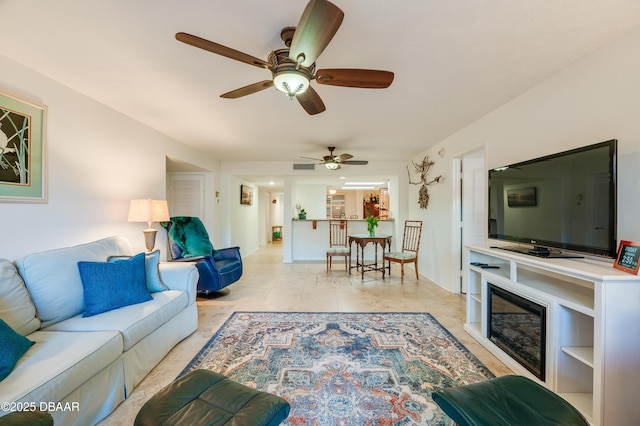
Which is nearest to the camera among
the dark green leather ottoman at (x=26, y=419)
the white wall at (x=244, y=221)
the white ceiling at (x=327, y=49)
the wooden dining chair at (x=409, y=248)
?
the dark green leather ottoman at (x=26, y=419)

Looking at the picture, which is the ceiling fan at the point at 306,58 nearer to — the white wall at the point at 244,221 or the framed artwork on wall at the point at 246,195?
the white wall at the point at 244,221

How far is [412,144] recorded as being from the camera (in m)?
4.29

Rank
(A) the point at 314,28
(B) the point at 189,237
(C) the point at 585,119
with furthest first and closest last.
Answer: (B) the point at 189,237, (C) the point at 585,119, (A) the point at 314,28

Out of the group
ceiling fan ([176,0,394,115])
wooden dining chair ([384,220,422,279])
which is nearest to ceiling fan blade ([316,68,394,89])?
ceiling fan ([176,0,394,115])

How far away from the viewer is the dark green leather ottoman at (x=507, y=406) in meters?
1.01

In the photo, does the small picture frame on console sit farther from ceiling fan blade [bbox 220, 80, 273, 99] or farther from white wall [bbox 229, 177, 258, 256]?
white wall [bbox 229, 177, 258, 256]

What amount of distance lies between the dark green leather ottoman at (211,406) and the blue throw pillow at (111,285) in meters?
1.08

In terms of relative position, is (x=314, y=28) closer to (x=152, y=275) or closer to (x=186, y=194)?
(x=152, y=275)

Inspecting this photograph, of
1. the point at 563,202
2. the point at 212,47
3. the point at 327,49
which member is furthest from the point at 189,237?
the point at 563,202

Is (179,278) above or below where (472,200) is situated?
below

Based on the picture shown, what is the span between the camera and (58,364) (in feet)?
4.20

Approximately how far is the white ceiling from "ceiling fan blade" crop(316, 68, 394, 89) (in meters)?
0.24

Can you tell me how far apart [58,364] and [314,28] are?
2.09m

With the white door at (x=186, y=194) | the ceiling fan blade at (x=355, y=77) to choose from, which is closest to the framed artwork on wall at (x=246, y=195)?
the white door at (x=186, y=194)
